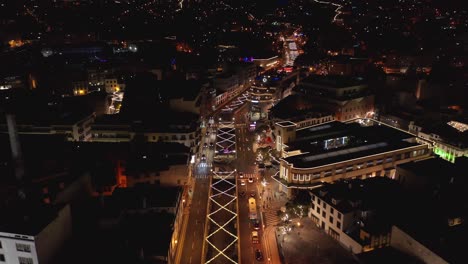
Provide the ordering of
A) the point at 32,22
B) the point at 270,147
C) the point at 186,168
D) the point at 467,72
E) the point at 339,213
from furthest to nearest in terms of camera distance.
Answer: the point at 32,22, the point at 467,72, the point at 270,147, the point at 186,168, the point at 339,213

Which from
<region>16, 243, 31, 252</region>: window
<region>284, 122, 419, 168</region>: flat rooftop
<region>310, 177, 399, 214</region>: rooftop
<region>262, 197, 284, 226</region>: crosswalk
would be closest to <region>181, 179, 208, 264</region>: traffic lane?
<region>262, 197, 284, 226</region>: crosswalk

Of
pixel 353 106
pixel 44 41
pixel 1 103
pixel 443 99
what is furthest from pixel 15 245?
pixel 44 41

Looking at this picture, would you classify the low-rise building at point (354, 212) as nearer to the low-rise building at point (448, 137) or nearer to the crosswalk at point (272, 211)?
the crosswalk at point (272, 211)

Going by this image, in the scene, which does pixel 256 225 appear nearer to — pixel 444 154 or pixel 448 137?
pixel 444 154

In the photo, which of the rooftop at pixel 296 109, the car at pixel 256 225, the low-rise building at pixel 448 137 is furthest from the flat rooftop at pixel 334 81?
the car at pixel 256 225

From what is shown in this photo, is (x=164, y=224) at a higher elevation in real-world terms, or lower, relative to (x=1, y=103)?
lower

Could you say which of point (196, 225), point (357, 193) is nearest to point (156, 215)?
point (196, 225)

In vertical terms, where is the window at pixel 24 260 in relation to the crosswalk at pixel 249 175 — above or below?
above

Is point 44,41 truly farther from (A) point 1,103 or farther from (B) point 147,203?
(B) point 147,203
